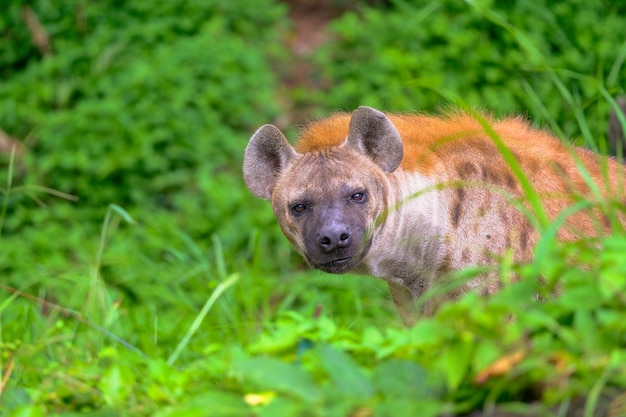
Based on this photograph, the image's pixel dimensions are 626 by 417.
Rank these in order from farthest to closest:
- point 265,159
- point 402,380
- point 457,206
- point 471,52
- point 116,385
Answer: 1. point 471,52
2. point 265,159
3. point 457,206
4. point 116,385
5. point 402,380

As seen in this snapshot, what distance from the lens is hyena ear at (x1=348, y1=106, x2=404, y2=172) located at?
12.1 feet

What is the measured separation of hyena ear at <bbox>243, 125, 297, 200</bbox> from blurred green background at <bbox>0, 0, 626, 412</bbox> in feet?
6.18

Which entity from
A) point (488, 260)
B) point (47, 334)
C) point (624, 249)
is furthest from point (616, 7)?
point (624, 249)

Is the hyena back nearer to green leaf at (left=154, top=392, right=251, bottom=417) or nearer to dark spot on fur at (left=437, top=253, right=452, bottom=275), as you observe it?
dark spot on fur at (left=437, top=253, right=452, bottom=275)

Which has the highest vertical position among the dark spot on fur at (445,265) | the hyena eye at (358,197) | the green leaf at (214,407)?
the green leaf at (214,407)

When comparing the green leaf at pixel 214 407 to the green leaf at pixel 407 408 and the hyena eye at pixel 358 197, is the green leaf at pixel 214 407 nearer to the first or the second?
the green leaf at pixel 407 408

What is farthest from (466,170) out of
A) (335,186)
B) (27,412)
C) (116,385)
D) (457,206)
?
(27,412)

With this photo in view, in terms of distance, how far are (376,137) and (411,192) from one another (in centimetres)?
24

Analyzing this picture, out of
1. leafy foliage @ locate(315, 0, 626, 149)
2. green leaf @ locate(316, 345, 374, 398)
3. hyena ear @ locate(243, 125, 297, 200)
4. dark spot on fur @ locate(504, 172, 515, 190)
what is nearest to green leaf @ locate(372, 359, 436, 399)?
green leaf @ locate(316, 345, 374, 398)

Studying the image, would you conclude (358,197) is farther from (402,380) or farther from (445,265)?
(402,380)

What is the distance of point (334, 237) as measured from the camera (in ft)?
11.6

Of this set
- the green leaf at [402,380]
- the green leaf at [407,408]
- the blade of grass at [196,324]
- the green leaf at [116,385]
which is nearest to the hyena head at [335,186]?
the blade of grass at [196,324]

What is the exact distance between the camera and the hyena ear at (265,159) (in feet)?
12.7

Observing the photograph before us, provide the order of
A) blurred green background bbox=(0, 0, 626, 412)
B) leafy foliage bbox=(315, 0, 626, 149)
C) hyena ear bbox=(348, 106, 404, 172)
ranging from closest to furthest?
hyena ear bbox=(348, 106, 404, 172) < blurred green background bbox=(0, 0, 626, 412) < leafy foliage bbox=(315, 0, 626, 149)
